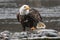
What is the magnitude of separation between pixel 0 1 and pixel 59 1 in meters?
4.96

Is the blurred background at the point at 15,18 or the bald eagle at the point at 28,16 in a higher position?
the bald eagle at the point at 28,16

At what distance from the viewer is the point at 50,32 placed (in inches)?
303

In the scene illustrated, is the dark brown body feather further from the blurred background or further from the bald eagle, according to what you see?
the blurred background

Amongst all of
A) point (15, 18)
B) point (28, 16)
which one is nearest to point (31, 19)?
point (28, 16)

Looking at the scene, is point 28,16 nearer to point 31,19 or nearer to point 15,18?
point 31,19

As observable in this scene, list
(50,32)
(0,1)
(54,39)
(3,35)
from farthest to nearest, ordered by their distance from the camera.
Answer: (0,1)
(3,35)
(50,32)
(54,39)

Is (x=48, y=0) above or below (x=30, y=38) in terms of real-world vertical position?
below

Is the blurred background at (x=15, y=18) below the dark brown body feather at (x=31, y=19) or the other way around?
below

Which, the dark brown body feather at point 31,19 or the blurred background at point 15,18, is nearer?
the dark brown body feather at point 31,19

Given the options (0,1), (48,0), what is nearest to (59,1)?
(48,0)

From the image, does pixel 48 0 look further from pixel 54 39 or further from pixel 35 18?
pixel 54 39

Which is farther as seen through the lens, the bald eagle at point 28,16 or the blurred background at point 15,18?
the blurred background at point 15,18

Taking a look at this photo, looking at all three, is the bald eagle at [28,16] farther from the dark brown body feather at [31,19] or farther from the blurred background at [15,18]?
the blurred background at [15,18]

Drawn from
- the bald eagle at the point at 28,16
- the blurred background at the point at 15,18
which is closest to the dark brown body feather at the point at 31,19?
the bald eagle at the point at 28,16
